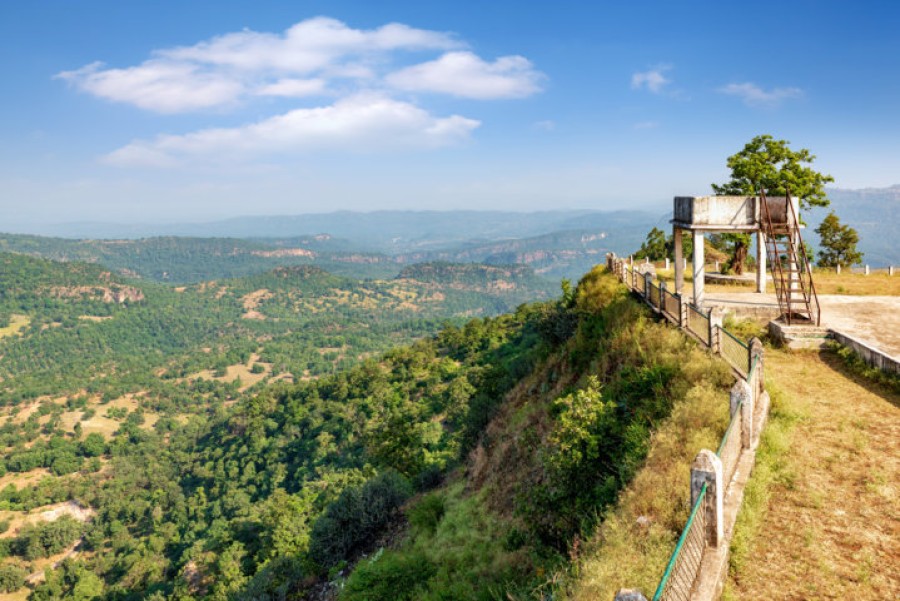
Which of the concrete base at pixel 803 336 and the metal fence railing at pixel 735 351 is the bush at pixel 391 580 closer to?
the metal fence railing at pixel 735 351

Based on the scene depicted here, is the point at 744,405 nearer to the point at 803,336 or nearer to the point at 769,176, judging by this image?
the point at 803,336

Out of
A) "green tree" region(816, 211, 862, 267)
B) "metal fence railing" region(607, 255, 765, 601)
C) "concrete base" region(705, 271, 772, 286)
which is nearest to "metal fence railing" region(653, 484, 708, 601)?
"metal fence railing" region(607, 255, 765, 601)

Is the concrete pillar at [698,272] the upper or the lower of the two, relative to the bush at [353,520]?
upper

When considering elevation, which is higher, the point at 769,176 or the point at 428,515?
the point at 769,176

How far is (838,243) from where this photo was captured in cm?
5022

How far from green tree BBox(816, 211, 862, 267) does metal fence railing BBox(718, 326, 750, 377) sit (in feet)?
158

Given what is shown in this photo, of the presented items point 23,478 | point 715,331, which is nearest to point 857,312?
point 715,331

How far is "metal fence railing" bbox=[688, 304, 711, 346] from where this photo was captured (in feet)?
41.0

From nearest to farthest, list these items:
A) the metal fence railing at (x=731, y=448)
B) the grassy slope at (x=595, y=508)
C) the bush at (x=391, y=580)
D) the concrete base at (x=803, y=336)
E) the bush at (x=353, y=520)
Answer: the grassy slope at (x=595, y=508) < the metal fence railing at (x=731, y=448) < the concrete base at (x=803, y=336) < the bush at (x=391, y=580) < the bush at (x=353, y=520)

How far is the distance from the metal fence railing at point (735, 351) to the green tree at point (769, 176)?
19.9 metres

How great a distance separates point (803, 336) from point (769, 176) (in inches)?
753

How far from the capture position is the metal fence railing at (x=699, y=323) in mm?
12508

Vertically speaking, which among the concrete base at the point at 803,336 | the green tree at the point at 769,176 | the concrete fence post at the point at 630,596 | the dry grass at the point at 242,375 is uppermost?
the green tree at the point at 769,176

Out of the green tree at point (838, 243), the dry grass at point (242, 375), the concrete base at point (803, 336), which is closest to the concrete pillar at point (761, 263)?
the concrete base at point (803, 336)
